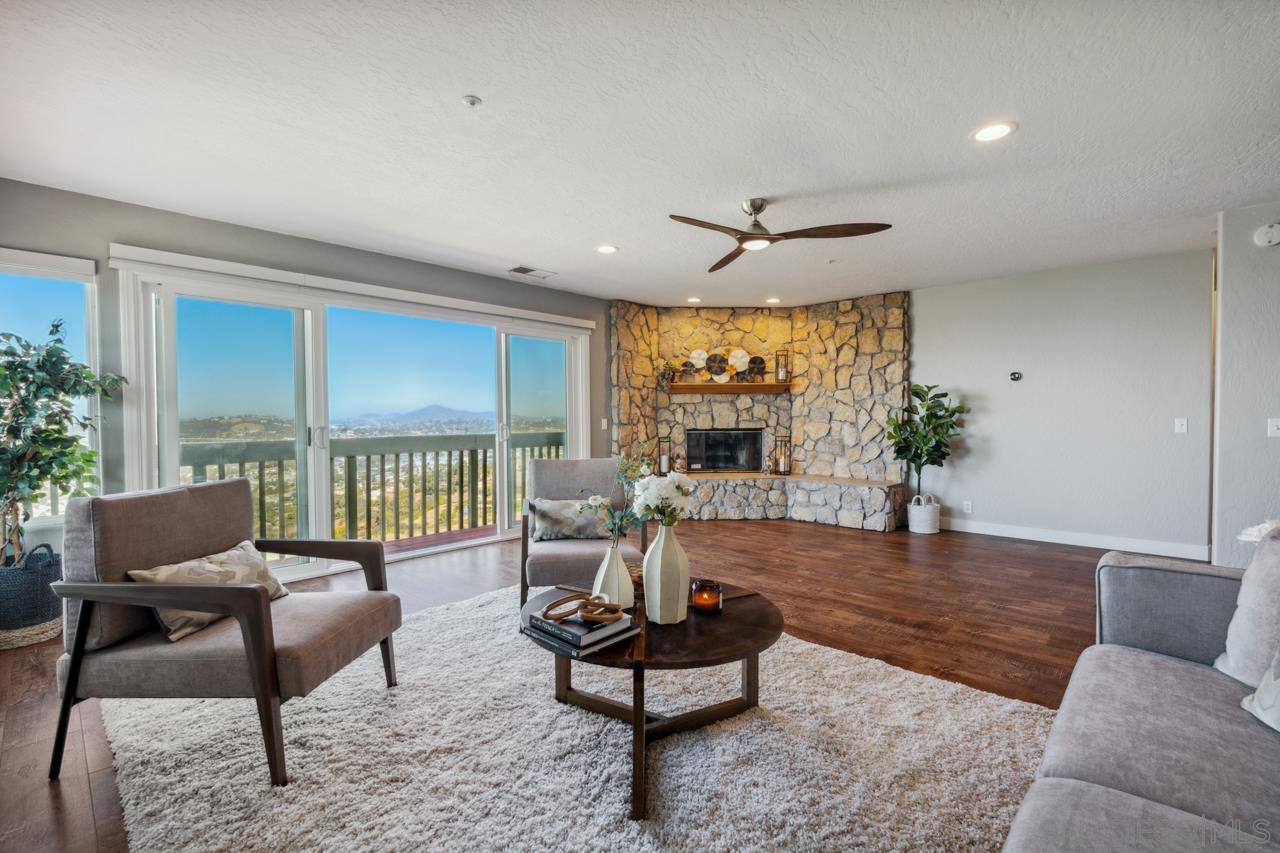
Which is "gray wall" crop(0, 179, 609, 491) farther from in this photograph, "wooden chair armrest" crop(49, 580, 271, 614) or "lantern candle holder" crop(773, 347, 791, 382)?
"lantern candle holder" crop(773, 347, 791, 382)

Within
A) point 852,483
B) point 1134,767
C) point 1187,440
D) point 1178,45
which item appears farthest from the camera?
point 852,483

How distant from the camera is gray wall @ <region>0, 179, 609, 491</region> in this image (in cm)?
307

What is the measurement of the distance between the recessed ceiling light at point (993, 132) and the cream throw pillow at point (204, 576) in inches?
137

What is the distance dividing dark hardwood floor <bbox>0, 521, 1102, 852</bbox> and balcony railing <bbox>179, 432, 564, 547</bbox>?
2.42 ft

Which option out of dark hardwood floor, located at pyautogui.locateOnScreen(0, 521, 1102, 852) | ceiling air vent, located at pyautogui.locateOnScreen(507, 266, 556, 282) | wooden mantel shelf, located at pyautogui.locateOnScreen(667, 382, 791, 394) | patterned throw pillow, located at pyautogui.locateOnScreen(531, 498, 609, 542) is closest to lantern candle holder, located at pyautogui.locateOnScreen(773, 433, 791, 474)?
wooden mantel shelf, located at pyautogui.locateOnScreen(667, 382, 791, 394)

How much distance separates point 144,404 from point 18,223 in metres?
1.07

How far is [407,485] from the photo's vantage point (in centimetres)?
544

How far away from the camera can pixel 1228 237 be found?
3.47 m

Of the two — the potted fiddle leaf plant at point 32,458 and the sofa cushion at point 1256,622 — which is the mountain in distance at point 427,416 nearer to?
the potted fiddle leaf plant at point 32,458

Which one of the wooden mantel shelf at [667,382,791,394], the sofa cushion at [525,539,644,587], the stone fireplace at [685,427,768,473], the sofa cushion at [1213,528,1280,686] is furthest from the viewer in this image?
the stone fireplace at [685,427,768,473]

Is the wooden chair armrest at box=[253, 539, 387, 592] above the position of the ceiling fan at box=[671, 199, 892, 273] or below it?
below

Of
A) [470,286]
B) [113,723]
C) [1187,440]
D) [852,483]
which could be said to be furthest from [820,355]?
[113,723]

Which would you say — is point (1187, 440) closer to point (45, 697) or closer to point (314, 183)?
point (314, 183)

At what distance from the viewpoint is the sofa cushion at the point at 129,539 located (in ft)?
6.14
